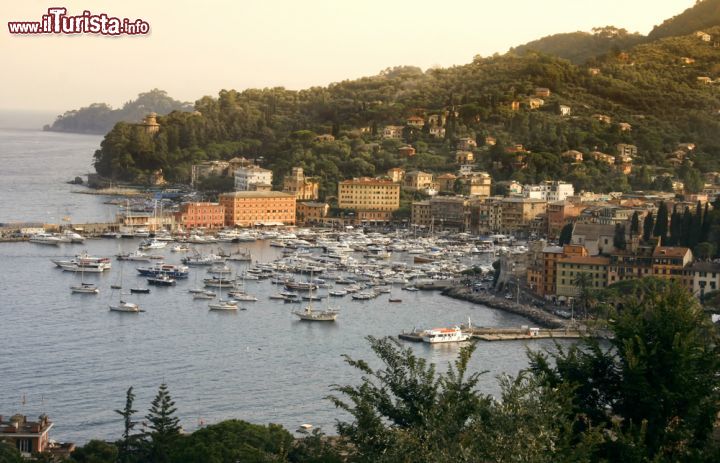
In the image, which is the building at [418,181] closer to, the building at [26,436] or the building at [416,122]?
the building at [416,122]

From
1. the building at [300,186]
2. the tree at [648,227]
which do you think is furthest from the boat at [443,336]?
the building at [300,186]

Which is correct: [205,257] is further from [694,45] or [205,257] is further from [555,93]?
[694,45]

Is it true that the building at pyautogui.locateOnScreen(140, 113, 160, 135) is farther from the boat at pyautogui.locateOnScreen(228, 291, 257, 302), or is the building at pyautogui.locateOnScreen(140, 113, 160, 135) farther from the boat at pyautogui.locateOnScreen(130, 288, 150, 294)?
the boat at pyautogui.locateOnScreen(228, 291, 257, 302)

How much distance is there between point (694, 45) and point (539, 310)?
29014mm

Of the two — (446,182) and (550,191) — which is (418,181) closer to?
(446,182)

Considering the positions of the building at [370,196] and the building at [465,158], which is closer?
the building at [370,196]

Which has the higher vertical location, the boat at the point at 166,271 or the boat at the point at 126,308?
the boat at the point at 166,271

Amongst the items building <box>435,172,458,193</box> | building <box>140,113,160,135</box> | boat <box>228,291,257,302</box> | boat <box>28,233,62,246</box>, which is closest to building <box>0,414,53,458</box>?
boat <box>228,291,257,302</box>

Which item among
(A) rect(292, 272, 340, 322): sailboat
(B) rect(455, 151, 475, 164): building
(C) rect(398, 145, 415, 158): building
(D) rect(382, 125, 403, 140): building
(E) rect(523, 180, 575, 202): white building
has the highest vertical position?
(D) rect(382, 125, 403, 140): building

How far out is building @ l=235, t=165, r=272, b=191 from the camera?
99.8 feet

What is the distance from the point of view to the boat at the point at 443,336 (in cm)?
1473

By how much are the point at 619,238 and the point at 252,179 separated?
543 inches

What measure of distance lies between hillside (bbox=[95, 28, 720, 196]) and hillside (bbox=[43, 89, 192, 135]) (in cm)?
3502

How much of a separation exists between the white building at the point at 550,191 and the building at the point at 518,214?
1112mm
